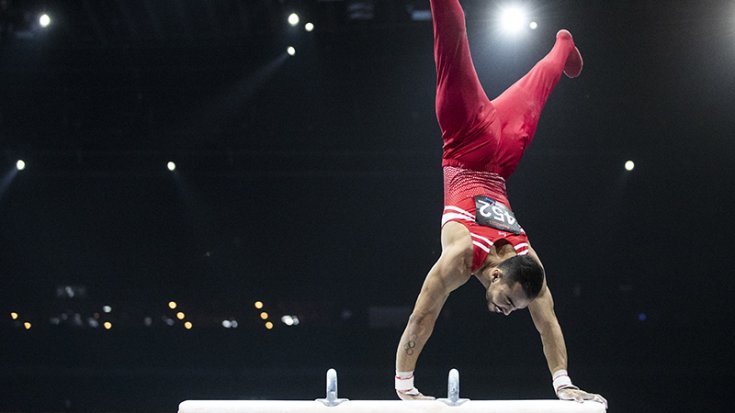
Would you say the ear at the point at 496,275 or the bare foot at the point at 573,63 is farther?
the bare foot at the point at 573,63

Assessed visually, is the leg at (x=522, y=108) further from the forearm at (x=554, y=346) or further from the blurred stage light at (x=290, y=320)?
the blurred stage light at (x=290, y=320)

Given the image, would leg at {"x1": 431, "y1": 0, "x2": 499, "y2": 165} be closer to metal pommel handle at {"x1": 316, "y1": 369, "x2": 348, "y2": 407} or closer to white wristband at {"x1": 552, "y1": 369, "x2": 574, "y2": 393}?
white wristband at {"x1": 552, "y1": 369, "x2": 574, "y2": 393}

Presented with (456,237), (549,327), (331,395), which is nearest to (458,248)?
(456,237)

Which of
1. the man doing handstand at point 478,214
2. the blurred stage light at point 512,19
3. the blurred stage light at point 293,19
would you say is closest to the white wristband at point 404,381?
the man doing handstand at point 478,214

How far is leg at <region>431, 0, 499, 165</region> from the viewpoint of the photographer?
341 centimetres

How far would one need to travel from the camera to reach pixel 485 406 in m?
2.94

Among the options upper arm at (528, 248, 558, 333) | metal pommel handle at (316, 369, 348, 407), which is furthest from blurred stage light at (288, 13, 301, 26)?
metal pommel handle at (316, 369, 348, 407)

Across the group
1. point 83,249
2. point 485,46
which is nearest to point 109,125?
point 83,249

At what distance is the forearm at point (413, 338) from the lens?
10.7 ft

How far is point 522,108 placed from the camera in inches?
149

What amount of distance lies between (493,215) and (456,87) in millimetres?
620

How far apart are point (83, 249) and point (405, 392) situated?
6175 millimetres

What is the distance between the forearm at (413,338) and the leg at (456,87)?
80cm

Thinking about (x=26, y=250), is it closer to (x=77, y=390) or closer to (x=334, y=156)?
(x=77, y=390)
